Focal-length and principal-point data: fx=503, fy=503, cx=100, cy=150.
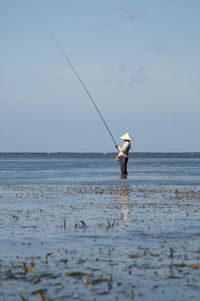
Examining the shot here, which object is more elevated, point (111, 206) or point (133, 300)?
point (111, 206)

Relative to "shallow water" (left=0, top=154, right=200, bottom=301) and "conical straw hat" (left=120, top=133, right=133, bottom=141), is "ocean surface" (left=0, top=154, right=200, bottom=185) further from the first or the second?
"shallow water" (left=0, top=154, right=200, bottom=301)

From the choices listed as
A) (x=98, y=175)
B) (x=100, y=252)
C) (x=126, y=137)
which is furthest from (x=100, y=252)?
(x=98, y=175)

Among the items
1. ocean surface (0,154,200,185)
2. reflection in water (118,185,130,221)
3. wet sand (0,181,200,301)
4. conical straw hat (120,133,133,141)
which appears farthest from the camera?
conical straw hat (120,133,133,141)

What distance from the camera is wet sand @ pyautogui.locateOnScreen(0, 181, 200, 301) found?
284 inches

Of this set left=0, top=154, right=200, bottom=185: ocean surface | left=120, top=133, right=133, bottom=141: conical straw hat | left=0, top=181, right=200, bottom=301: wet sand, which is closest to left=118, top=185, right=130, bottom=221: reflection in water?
left=0, top=181, right=200, bottom=301: wet sand

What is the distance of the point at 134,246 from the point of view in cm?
1017

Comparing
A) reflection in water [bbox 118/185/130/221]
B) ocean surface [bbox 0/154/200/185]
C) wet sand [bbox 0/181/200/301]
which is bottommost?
wet sand [bbox 0/181/200/301]

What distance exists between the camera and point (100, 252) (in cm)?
962

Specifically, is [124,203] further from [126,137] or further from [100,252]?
[126,137]

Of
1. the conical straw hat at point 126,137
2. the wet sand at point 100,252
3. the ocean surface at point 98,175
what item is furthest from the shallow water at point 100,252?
the conical straw hat at point 126,137

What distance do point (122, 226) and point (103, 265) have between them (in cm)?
410

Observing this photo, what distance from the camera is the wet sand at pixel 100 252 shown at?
7207mm

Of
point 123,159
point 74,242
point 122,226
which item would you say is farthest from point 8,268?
point 123,159

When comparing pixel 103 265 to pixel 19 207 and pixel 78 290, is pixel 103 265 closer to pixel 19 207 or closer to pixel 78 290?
pixel 78 290
